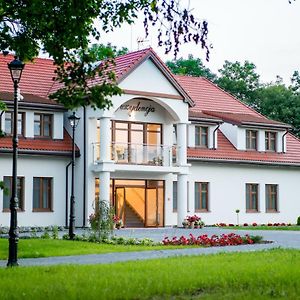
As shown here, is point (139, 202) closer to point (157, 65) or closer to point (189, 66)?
point (157, 65)

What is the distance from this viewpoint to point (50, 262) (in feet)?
61.1

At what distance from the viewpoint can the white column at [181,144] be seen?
129ft

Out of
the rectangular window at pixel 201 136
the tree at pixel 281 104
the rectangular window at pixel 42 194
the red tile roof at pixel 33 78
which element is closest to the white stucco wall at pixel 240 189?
the rectangular window at pixel 201 136

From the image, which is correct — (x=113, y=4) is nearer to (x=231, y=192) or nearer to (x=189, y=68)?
(x=231, y=192)

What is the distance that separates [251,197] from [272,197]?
1.82m

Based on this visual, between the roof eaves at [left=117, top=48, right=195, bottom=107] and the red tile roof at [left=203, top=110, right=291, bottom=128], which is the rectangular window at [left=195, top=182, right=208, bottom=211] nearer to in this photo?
the red tile roof at [left=203, top=110, right=291, bottom=128]

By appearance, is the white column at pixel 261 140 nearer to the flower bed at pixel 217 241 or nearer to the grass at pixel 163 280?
the flower bed at pixel 217 241

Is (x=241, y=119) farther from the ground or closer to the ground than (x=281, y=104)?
closer to the ground

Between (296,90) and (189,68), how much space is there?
532 inches

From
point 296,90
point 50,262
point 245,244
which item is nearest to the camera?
point 50,262

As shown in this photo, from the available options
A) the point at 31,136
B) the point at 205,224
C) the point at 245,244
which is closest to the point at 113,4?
the point at 245,244

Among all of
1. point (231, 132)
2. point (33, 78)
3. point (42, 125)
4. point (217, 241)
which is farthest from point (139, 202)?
point (217, 241)

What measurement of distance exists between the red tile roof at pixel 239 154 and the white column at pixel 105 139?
612 centimetres

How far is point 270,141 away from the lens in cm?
4641
